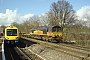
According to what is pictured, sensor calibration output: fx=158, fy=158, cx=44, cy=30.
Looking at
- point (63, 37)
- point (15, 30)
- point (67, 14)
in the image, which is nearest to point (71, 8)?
point (67, 14)

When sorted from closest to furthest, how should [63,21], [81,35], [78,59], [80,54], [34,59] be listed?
1. [78,59]
2. [80,54]
3. [34,59]
4. [81,35]
5. [63,21]

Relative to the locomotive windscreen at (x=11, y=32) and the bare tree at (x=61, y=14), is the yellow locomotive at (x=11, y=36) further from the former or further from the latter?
the bare tree at (x=61, y=14)

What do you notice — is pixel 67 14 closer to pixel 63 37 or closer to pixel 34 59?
pixel 63 37

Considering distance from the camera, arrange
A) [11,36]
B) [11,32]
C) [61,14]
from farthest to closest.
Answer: [61,14]
[11,32]
[11,36]

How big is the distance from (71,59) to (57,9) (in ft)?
144

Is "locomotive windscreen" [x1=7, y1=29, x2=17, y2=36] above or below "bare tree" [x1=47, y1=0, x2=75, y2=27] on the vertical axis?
below

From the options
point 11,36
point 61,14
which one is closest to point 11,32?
point 11,36

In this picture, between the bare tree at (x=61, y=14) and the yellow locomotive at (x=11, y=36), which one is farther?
the bare tree at (x=61, y=14)

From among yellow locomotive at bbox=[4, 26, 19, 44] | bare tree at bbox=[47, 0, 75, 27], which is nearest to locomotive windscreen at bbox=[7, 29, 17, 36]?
yellow locomotive at bbox=[4, 26, 19, 44]

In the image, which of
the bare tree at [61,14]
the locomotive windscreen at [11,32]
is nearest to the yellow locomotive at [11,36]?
the locomotive windscreen at [11,32]

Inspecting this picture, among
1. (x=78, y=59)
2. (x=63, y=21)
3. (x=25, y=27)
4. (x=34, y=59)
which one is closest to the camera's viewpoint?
(x=78, y=59)

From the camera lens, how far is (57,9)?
179ft

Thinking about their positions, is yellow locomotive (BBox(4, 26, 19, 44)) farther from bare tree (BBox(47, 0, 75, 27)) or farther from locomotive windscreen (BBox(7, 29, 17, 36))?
bare tree (BBox(47, 0, 75, 27))

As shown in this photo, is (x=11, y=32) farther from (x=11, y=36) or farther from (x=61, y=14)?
(x=61, y=14)
